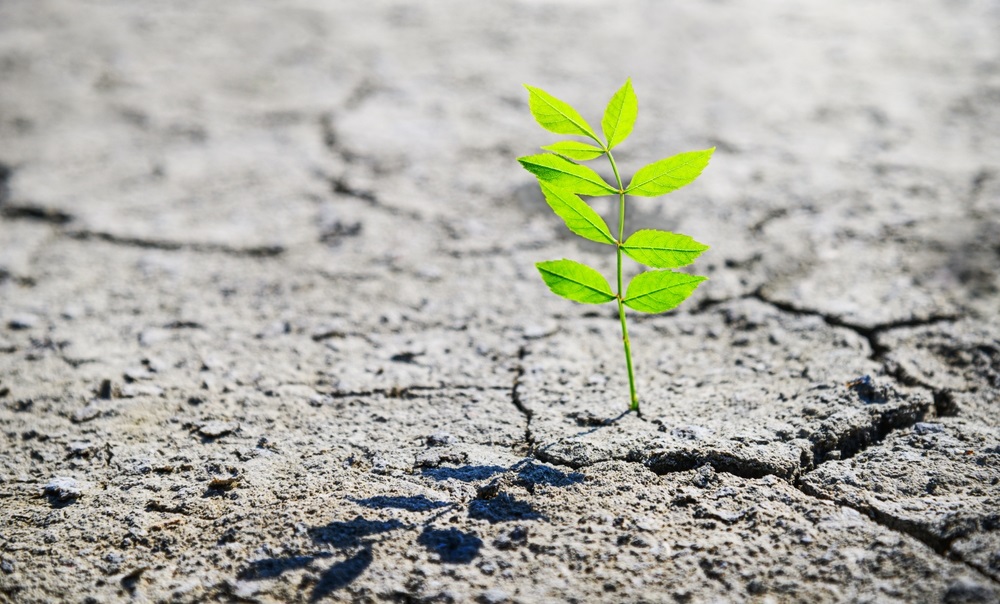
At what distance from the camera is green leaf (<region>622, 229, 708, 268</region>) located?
Answer: 1.08m

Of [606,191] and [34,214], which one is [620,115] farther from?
[34,214]

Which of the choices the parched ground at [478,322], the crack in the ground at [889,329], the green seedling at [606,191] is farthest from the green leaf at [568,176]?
the crack in the ground at [889,329]

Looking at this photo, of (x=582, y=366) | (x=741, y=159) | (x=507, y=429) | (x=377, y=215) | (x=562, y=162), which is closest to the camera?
(x=562, y=162)

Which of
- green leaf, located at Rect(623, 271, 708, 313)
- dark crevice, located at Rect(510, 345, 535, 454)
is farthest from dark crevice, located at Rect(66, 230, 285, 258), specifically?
green leaf, located at Rect(623, 271, 708, 313)

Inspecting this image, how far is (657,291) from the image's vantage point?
1.12 m

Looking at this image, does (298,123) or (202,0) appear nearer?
(298,123)

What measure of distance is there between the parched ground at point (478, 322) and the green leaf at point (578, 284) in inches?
9.0

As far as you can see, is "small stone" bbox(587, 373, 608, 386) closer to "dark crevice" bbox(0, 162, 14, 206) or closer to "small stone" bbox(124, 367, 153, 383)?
"small stone" bbox(124, 367, 153, 383)

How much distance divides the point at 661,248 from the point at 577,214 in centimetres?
13

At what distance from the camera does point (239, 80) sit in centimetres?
243

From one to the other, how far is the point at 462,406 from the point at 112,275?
919mm

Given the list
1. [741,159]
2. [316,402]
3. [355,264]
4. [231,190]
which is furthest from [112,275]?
[741,159]

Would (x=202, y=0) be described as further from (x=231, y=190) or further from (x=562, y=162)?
(x=562, y=162)

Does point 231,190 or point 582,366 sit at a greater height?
point 231,190
